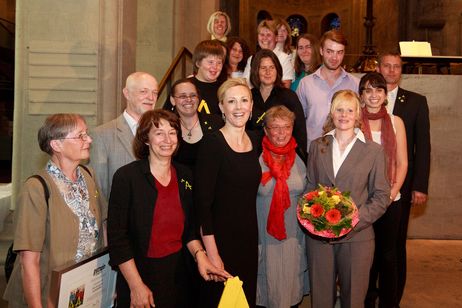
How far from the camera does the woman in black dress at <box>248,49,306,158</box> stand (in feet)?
14.3

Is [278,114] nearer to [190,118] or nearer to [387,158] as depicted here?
[190,118]

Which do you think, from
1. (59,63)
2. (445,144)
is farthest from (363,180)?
(445,144)

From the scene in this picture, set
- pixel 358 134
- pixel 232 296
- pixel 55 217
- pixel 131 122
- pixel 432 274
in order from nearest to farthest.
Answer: pixel 232 296 → pixel 55 217 → pixel 131 122 → pixel 358 134 → pixel 432 274

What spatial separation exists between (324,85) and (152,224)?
2465mm

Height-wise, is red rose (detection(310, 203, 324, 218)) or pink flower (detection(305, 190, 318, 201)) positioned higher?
pink flower (detection(305, 190, 318, 201))

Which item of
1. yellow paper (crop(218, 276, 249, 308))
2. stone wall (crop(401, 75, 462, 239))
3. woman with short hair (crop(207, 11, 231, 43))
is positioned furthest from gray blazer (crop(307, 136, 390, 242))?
stone wall (crop(401, 75, 462, 239))

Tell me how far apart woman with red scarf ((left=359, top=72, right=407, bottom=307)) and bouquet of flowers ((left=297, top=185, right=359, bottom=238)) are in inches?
34.4

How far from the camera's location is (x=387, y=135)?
13.7 ft

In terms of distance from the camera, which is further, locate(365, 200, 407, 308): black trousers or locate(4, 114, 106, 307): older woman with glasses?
locate(365, 200, 407, 308): black trousers

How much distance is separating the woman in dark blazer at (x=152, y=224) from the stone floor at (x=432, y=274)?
7.78 ft

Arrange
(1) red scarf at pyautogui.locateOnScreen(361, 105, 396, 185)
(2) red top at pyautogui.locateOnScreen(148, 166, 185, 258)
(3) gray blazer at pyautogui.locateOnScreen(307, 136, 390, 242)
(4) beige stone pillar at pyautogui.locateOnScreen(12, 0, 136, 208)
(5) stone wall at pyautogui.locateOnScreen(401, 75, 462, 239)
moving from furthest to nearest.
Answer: (5) stone wall at pyautogui.locateOnScreen(401, 75, 462, 239)
(4) beige stone pillar at pyautogui.locateOnScreen(12, 0, 136, 208)
(1) red scarf at pyautogui.locateOnScreen(361, 105, 396, 185)
(3) gray blazer at pyautogui.locateOnScreen(307, 136, 390, 242)
(2) red top at pyautogui.locateOnScreen(148, 166, 185, 258)

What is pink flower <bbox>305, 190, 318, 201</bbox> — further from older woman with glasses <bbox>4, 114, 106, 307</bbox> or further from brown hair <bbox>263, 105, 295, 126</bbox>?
older woman with glasses <bbox>4, 114, 106, 307</bbox>

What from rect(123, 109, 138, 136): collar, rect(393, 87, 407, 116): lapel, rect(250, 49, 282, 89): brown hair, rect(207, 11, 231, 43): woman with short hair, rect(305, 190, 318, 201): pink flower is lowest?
rect(305, 190, 318, 201): pink flower

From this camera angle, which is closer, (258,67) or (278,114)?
(278,114)
